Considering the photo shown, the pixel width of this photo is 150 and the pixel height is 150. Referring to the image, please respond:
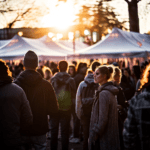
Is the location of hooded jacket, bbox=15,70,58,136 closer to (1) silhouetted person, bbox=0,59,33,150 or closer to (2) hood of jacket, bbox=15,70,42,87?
(2) hood of jacket, bbox=15,70,42,87

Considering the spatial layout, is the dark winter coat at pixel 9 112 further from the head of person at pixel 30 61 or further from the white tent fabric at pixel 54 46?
the white tent fabric at pixel 54 46

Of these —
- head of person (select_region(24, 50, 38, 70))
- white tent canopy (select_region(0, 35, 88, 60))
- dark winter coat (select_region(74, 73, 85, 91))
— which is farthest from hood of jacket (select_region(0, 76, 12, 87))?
white tent canopy (select_region(0, 35, 88, 60))

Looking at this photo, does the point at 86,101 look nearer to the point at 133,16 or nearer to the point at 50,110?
the point at 50,110

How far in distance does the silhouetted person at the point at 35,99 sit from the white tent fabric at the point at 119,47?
10.3m

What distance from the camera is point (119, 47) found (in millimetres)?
14547

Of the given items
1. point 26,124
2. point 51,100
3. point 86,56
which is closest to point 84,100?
point 51,100

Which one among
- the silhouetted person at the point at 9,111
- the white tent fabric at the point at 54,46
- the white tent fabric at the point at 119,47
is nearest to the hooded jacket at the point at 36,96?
the silhouetted person at the point at 9,111

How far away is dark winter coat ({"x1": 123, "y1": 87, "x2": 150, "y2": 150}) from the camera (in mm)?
2383

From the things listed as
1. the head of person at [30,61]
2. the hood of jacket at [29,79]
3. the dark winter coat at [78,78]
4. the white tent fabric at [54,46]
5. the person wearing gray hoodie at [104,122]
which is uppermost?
the white tent fabric at [54,46]

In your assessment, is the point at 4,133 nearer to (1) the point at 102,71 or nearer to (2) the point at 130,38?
(1) the point at 102,71

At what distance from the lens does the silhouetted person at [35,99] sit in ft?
11.9

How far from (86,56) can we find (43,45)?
643 cm

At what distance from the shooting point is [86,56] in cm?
1448

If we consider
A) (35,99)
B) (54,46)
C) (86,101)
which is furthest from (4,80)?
(54,46)
